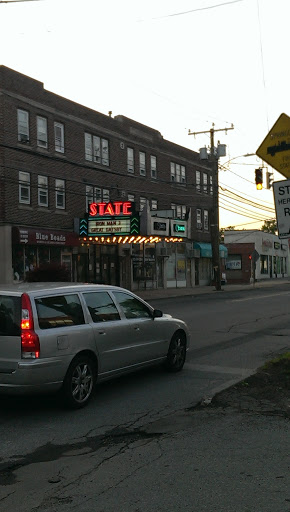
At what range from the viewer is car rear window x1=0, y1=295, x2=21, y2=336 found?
259 inches

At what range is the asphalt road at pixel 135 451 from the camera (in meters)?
4.22

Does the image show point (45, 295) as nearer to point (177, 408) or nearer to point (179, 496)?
point (177, 408)

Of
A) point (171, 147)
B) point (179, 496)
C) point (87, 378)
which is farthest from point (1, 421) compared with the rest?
point (171, 147)

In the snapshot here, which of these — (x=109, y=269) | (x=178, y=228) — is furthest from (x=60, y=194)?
(x=178, y=228)

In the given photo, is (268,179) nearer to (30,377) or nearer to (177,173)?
(177,173)

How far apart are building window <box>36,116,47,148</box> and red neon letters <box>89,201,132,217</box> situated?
421cm

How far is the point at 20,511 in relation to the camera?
4.03 metres

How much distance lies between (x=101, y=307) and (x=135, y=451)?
264cm

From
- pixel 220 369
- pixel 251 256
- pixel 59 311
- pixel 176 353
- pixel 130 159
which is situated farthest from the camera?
pixel 251 256

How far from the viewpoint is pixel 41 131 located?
29.3 m

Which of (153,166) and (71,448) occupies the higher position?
(153,166)

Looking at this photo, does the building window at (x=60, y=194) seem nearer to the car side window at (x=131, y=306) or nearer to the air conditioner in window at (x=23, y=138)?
the air conditioner in window at (x=23, y=138)

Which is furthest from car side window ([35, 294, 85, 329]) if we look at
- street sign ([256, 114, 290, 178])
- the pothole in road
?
street sign ([256, 114, 290, 178])

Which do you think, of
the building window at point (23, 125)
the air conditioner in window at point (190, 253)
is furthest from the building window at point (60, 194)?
the air conditioner in window at point (190, 253)
